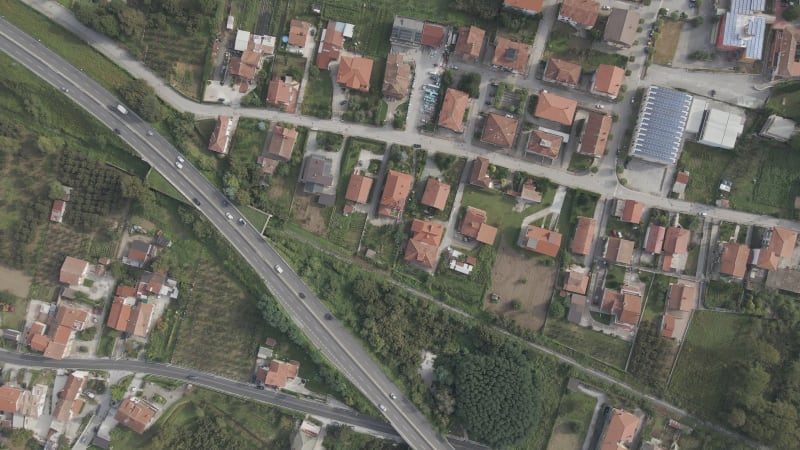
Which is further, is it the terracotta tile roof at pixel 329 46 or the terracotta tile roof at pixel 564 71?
the terracotta tile roof at pixel 329 46

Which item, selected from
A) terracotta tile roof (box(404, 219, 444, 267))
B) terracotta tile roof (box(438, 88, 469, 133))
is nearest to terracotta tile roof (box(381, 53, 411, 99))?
terracotta tile roof (box(438, 88, 469, 133))

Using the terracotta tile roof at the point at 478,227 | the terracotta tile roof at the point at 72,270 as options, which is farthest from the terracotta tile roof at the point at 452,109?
the terracotta tile roof at the point at 72,270

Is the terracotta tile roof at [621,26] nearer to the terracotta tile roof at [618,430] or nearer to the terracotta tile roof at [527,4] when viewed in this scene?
the terracotta tile roof at [527,4]

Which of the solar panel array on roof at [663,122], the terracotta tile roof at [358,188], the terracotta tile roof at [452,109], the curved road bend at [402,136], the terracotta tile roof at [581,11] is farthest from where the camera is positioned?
the terracotta tile roof at [358,188]

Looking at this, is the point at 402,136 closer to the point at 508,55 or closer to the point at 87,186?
the point at 508,55

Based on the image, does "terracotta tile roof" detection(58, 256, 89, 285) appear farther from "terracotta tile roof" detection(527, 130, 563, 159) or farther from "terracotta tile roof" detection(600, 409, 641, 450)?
"terracotta tile roof" detection(600, 409, 641, 450)

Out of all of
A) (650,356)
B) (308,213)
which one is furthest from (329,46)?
(650,356)
